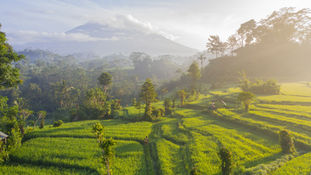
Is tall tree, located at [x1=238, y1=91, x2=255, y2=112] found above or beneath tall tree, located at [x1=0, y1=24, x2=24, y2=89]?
beneath

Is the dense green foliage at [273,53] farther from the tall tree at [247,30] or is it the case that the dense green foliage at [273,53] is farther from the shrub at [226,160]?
Answer: the shrub at [226,160]

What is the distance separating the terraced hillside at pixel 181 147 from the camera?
15.4 m

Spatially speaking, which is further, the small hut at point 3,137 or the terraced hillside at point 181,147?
the small hut at point 3,137

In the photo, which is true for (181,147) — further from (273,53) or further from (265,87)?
(273,53)

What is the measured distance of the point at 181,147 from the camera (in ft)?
63.7

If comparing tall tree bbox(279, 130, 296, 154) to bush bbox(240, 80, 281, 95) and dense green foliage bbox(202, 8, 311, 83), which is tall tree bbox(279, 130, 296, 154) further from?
dense green foliage bbox(202, 8, 311, 83)

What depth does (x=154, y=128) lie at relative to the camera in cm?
2612

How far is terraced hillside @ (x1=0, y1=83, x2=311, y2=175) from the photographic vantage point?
15398mm

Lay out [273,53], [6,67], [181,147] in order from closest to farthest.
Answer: [6,67] → [181,147] → [273,53]

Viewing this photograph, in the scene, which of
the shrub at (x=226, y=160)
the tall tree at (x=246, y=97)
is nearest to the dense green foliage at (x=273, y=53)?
the tall tree at (x=246, y=97)

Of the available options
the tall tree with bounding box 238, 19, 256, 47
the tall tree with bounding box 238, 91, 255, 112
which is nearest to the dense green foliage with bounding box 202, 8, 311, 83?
the tall tree with bounding box 238, 19, 256, 47

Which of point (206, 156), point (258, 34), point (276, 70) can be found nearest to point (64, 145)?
point (206, 156)

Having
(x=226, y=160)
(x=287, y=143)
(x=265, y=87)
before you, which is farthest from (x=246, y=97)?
(x=226, y=160)

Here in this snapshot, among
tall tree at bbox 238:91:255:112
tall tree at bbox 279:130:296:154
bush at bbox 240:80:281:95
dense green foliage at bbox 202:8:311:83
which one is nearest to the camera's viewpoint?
tall tree at bbox 279:130:296:154
